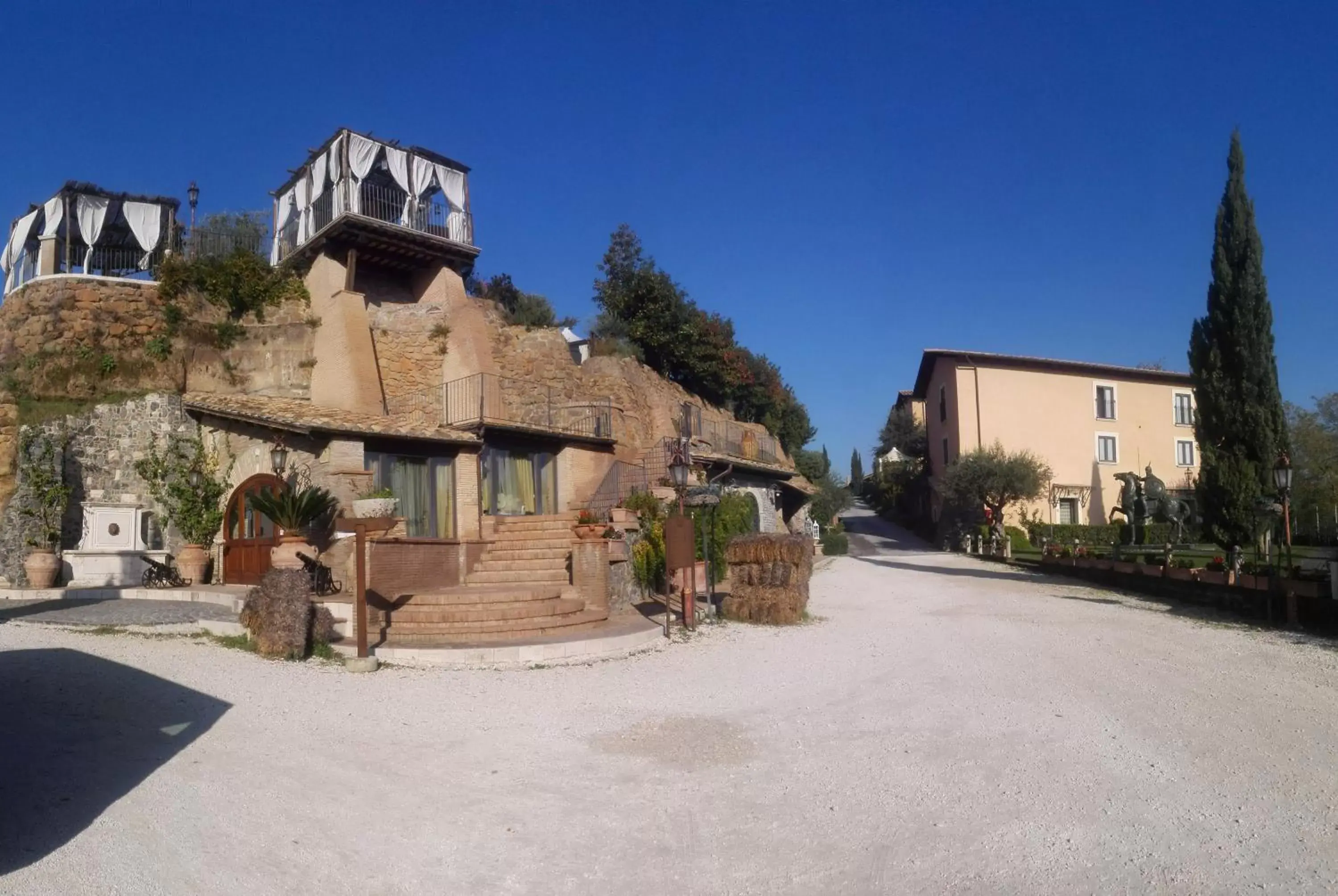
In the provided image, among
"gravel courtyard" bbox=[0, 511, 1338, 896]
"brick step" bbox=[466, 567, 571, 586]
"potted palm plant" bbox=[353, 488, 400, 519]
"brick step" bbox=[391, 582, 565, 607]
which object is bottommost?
"gravel courtyard" bbox=[0, 511, 1338, 896]

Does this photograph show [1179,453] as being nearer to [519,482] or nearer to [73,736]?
→ [519,482]

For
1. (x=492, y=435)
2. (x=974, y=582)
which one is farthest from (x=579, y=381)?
(x=974, y=582)

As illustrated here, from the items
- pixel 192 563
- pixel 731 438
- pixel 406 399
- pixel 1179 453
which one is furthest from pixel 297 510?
pixel 1179 453

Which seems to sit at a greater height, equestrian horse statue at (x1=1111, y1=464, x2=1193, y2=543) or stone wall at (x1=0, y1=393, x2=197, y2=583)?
stone wall at (x1=0, y1=393, x2=197, y2=583)

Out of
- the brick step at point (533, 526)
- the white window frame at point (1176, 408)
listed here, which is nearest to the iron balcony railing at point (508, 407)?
the brick step at point (533, 526)

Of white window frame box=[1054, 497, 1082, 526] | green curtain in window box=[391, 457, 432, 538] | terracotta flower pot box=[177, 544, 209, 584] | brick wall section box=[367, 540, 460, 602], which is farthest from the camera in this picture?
white window frame box=[1054, 497, 1082, 526]

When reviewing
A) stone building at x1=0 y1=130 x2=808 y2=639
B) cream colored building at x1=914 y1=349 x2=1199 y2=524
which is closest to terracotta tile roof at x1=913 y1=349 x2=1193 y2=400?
cream colored building at x1=914 y1=349 x2=1199 y2=524

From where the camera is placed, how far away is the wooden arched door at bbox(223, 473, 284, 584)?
16109mm

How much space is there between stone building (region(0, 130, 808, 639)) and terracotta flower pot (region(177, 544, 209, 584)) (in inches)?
15.9

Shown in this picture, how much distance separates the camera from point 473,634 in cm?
1167

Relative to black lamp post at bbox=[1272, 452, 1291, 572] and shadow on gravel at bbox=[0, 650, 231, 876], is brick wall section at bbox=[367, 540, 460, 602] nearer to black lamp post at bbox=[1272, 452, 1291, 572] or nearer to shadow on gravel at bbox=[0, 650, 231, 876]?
shadow on gravel at bbox=[0, 650, 231, 876]

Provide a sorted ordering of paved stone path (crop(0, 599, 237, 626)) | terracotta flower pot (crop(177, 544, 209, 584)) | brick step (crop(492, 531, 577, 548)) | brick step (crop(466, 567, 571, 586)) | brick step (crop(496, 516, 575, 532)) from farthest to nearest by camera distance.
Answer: brick step (crop(496, 516, 575, 532)) < terracotta flower pot (crop(177, 544, 209, 584)) < brick step (crop(492, 531, 577, 548)) < brick step (crop(466, 567, 571, 586)) < paved stone path (crop(0, 599, 237, 626))

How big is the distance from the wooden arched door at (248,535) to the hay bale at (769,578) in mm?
8349

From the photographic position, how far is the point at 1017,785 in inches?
234
